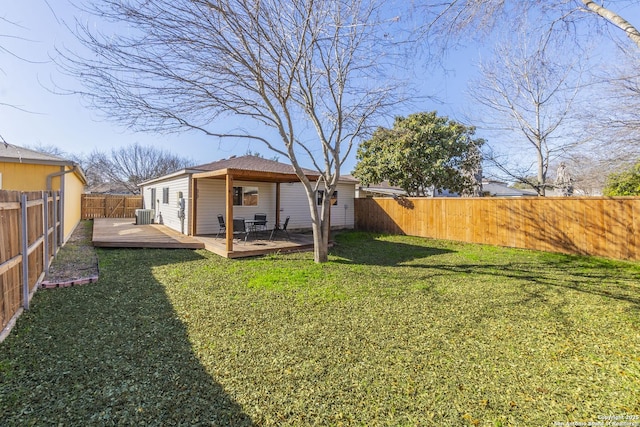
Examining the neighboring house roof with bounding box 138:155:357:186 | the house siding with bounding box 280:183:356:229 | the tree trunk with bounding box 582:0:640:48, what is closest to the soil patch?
the neighboring house roof with bounding box 138:155:357:186

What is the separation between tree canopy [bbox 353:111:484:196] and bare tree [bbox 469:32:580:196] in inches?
53.9

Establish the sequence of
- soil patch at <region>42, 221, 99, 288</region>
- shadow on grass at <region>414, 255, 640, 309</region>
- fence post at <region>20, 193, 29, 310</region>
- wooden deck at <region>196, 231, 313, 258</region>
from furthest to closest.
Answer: wooden deck at <region>196, 231, 313, 258</region>
shadow on grass at <region>414, 255, 640, 309</region>
soil patch at <region>42, 221, 99, 288</region>
fence post at <region>20, 193, 29, 310</region>

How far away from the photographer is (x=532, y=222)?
31.3ft

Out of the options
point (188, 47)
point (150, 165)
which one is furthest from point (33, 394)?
point (150, 165)

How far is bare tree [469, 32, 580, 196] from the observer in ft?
34.8

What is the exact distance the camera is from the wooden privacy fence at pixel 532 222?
793 cm

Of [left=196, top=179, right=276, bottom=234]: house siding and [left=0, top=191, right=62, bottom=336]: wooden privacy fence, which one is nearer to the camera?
[left=0, top=191, right=62, bottom=336]: wooden privacy fence

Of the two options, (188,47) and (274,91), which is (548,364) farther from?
(188,47)

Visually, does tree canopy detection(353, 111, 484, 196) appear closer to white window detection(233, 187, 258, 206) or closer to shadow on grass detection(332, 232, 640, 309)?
shadow on grass detection(332, 232, 640, 309)

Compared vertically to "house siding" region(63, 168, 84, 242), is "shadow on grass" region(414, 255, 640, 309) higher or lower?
lower

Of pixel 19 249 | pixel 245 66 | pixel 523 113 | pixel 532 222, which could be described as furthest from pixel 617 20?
pixel 523 113

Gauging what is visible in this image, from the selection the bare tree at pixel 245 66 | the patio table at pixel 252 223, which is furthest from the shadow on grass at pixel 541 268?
the patio table at pixel 252 223

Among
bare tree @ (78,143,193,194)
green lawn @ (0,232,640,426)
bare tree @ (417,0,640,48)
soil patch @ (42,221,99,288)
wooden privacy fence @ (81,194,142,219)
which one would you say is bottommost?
green lawn @ (0,232,640,426)

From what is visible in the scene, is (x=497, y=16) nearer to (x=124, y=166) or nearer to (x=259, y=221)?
(x=259, y=221)
